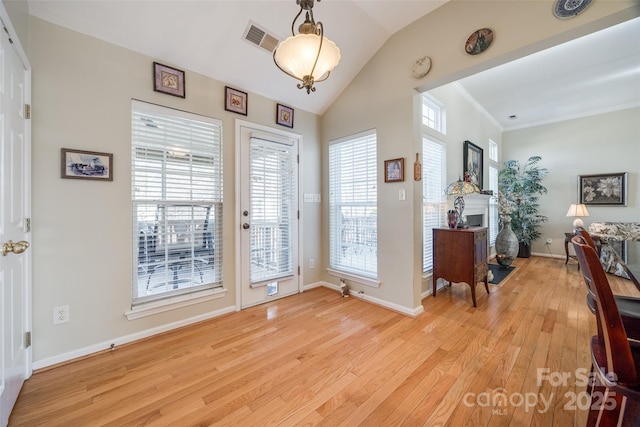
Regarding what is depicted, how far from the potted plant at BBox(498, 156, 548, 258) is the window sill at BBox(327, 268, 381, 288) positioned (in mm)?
4156

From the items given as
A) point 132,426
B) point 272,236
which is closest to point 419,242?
point 272,236

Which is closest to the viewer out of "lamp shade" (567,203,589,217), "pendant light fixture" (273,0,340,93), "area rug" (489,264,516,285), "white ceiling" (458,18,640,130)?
"pendant light fixture" (273,0,340,93)

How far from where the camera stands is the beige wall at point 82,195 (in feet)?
5.57

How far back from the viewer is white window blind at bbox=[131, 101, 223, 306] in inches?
82.7

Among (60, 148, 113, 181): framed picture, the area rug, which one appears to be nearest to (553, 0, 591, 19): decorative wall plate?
the area rug

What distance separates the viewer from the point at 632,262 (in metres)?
1.47

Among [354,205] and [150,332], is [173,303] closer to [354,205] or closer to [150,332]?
[150,332]

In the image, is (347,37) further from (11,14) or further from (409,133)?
(11,14)

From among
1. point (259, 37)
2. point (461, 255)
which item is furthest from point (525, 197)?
point (259, 37)

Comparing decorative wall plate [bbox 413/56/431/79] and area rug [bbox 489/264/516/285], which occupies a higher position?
decorative wall plate [bbox 413/56/431/79]

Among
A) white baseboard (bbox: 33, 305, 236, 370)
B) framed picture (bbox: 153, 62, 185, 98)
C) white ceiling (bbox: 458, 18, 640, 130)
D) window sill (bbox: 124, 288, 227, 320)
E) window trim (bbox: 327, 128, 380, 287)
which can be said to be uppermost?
white ceiling (bbox: 458, 18, 640, 130)

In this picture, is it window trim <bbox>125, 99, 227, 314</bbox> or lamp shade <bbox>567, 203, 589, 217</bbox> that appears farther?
lamp shade <bbox>567, 203, 589, 217</bbox>

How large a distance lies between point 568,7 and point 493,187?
459 cm

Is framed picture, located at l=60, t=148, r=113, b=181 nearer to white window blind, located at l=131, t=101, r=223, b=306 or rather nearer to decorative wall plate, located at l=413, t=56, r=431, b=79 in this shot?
white window blind, located at l=131, t=101, r=223, b=306
